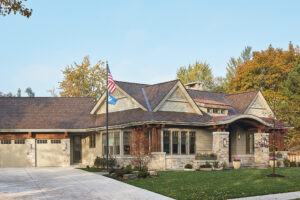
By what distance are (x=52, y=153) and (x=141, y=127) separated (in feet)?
31.7

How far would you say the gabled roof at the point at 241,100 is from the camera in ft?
111

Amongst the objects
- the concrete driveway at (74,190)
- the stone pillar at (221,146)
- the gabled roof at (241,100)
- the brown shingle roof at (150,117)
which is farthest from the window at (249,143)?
the concrete driveway at (74,190)

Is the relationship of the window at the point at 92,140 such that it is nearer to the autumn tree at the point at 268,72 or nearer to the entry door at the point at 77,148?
the entry door at the point at 77,148

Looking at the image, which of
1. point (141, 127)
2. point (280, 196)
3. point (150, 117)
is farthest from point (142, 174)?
point (280, 196)

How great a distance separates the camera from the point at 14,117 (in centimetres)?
3303

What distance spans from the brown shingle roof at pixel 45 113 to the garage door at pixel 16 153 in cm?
143

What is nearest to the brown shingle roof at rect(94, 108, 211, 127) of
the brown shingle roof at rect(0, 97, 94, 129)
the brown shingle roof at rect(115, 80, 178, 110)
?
the brown shingle roof at rect(115, 80, 178, 110)

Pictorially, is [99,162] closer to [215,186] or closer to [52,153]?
[52,153]

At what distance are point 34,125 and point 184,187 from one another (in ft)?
63.1

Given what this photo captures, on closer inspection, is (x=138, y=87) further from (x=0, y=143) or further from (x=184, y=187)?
(x=184, y=187)

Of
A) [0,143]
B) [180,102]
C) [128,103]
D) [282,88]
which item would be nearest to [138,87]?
[128,103]

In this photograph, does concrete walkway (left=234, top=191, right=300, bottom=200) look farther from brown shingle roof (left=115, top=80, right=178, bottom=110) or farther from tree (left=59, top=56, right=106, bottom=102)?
tree (left=59, top=56, right=106, bottom=102)

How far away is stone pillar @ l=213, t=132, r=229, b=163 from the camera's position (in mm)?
27844

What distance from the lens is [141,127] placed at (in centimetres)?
2773
